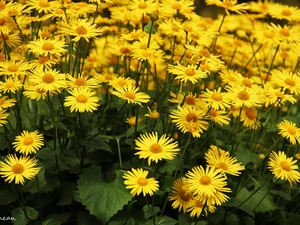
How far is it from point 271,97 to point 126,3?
2.91 feet

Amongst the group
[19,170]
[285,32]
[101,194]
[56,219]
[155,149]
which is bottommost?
[56,219]

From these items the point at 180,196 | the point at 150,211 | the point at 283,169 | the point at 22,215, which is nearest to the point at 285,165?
the point at 283,169

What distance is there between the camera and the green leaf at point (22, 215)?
6.08 feet

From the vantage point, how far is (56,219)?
6.34 feet

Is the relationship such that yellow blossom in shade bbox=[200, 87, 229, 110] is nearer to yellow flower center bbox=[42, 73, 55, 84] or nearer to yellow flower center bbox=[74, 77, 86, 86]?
yellow flower center bbox=[74, 77, 86, 86]

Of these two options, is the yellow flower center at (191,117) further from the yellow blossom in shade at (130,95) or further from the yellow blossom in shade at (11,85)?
the yellow blossom in shade at (11,85)

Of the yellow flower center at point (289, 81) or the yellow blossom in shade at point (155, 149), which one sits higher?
the yellow flower center at point (289, 81)

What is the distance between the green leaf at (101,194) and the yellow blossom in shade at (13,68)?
457 millimetres

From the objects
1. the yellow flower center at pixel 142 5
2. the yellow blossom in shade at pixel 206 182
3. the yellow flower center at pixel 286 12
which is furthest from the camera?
the yellow flower center at pixel 286 12

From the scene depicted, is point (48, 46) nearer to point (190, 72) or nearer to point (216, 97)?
point (190, 72)

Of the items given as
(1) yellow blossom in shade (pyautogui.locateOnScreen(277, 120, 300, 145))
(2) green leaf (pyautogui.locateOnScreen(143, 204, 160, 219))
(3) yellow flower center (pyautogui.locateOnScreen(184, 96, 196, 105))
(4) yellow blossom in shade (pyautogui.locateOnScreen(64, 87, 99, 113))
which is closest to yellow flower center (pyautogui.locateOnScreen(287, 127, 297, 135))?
(1) yellow blossom in shade (pyautogui.locateOnScreen(277, 120, 300, 145))

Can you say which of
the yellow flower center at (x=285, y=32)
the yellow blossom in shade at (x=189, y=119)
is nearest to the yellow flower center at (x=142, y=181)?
the yellow blossom in shade at (x=189, y=119)

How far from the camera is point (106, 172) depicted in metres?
2.13

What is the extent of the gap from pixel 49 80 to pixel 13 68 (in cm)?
25
